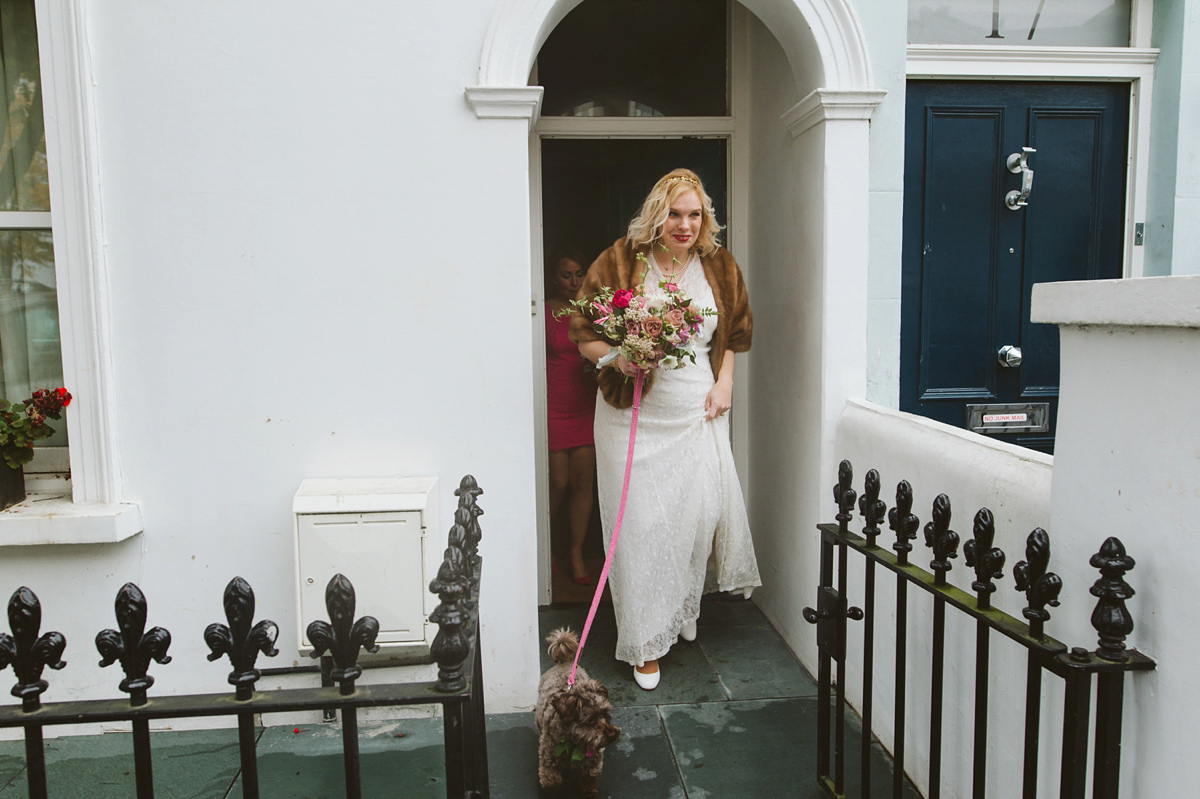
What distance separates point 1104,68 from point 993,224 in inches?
37.4

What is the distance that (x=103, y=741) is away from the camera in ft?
10.4

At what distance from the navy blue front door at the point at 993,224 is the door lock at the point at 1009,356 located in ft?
0.11

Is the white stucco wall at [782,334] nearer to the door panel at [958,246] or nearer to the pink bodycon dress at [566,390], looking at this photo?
the door panel at [958,246]

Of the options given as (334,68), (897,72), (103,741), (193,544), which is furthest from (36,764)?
(897,72)

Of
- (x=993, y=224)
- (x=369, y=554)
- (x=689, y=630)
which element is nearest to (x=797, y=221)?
(x=993, y=224)

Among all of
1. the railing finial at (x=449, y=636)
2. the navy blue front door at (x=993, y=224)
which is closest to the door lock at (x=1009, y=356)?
the navy blue front door at (x=993, y=224)

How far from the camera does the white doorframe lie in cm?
388

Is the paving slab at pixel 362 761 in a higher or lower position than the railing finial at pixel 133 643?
lower

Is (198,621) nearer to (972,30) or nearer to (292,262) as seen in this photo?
(292,262)

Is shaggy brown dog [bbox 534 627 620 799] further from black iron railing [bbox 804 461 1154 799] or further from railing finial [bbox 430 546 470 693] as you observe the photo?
railing finial [bbox 430 546 470 693]

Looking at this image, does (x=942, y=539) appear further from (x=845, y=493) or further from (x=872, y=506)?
(x=845, y=493)

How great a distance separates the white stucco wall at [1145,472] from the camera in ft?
4.81

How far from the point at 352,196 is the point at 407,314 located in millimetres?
510

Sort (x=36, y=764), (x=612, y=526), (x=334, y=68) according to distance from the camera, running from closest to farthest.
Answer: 1. (x=36, y=764)
2. (x=334, y=68)
3. (x=612, y=526)
